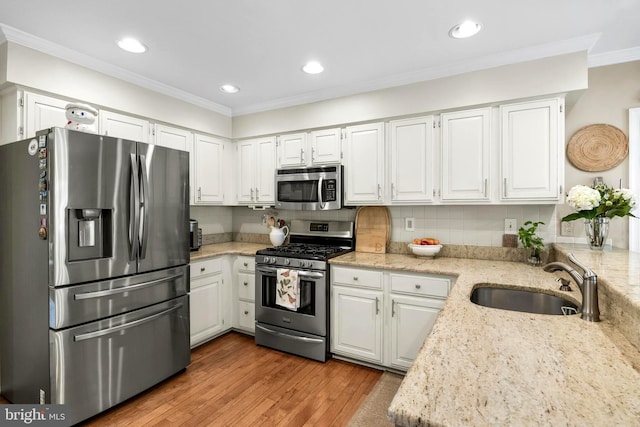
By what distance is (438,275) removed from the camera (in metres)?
2.41

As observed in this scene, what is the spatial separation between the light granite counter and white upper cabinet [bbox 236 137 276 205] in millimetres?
2424

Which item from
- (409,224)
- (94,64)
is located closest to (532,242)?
(409,224)

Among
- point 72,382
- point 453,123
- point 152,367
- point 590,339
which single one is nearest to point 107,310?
point 72,382

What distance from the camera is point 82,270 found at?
1.96m

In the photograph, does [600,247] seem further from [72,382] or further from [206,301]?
[72,382]

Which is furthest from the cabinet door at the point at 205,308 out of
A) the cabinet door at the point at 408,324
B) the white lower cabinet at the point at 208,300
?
the cabinet door at the point at 408,324

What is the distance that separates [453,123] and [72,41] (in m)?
2.83

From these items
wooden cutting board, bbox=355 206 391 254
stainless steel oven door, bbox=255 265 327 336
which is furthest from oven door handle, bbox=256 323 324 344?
wooden cutting board, bbox=355 206 391 254

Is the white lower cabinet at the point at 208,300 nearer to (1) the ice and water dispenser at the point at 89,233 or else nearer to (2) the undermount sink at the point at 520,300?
(1) the ice and water dispenser at the point at 89,233

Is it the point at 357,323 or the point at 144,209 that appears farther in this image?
the point at 357,323

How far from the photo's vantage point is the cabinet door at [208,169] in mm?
3383

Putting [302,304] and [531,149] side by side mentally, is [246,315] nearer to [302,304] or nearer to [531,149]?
[302,304]

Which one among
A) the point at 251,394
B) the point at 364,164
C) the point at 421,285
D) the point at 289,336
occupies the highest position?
the point at 364,164

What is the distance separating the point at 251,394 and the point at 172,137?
7.81ft
